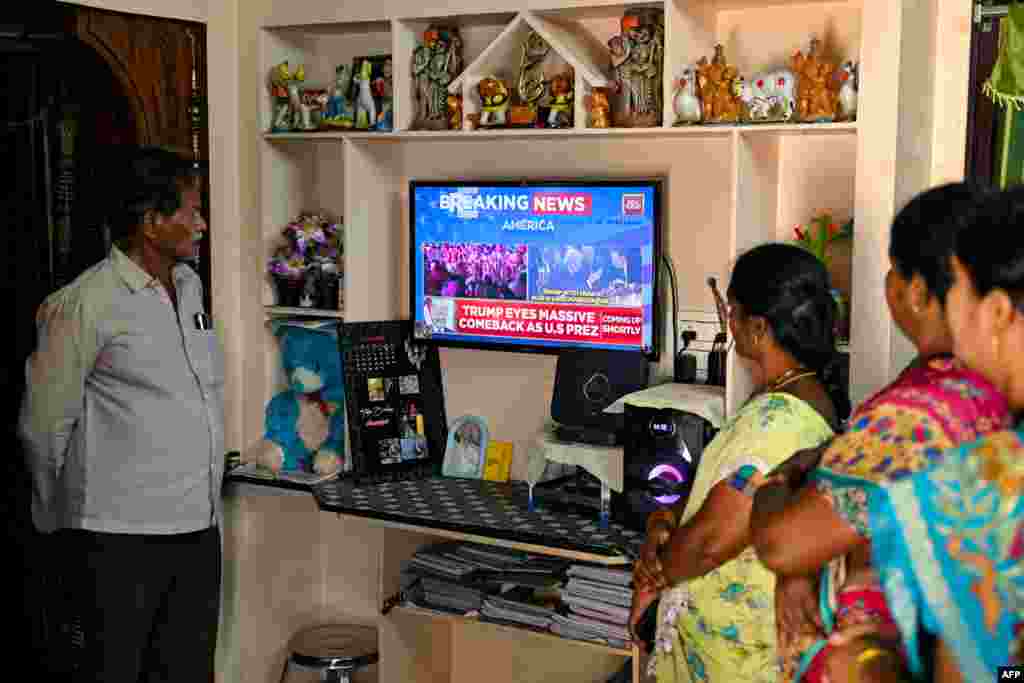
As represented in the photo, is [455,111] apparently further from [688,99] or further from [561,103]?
[688,99]

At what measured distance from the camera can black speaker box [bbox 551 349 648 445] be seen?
132 inches

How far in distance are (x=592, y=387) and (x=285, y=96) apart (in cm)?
135

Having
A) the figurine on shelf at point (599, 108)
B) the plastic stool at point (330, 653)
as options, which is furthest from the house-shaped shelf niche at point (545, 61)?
the plastic stool at point (330, 653)

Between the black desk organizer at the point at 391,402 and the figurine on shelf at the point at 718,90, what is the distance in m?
1.20

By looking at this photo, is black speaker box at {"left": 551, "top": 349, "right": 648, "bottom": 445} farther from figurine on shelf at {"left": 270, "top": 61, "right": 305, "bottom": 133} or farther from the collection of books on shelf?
figurine on shelf at {"left": 270, "top": 61, "right": 305, "bottom": 133}

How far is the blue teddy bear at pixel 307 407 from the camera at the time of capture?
151 inches

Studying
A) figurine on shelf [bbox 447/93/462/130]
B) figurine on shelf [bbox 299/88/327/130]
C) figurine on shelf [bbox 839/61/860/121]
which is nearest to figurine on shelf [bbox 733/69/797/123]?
figurine on shelf [bbox 839/61/860/121]

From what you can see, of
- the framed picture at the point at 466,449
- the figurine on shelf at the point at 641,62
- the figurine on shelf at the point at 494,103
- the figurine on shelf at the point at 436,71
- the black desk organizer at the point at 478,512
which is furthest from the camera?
the framed picture at the point at 466,449

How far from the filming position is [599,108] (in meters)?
3.28

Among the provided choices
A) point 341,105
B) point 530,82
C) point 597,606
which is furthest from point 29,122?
point 597,606

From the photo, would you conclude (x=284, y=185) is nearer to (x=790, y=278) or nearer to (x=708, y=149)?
(x=708, y=149)

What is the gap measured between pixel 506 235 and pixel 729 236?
656 mm

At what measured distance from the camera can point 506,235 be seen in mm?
3605

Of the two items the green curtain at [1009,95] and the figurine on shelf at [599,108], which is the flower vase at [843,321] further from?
the figurine on shelf at [599,108]
